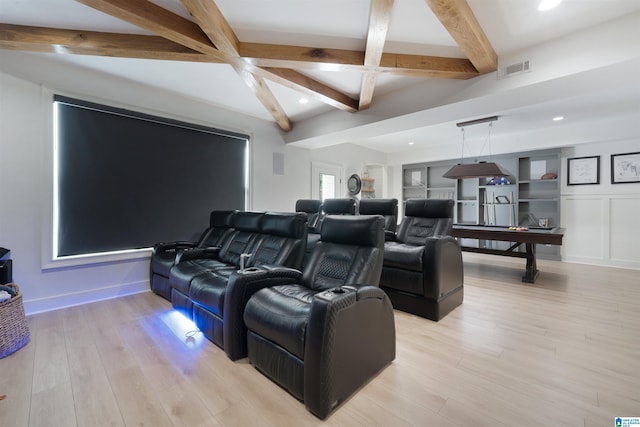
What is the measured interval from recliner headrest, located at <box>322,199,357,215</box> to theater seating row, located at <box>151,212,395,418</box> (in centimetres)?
161

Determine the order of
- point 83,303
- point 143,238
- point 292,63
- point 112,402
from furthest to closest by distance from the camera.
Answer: point 143,238, point 83,303, point 292,63, point 112,402

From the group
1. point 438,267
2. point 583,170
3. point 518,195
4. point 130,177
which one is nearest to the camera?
point 438,267

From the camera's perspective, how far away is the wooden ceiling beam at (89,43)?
238cm

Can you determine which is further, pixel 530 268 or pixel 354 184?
pixel 354 184

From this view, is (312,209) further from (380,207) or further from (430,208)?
(430,208)

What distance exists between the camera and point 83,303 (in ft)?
10.5

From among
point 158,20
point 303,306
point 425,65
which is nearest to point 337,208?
point 425,65

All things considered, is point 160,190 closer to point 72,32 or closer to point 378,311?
point 72,32

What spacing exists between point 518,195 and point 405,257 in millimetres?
4961

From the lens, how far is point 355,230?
7.21 feet

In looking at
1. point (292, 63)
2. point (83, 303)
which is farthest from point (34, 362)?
point (292, 63)

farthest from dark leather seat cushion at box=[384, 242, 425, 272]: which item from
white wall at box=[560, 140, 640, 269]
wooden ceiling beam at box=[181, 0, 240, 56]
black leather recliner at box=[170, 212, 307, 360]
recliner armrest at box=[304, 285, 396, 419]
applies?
white wall at box=[560, 140, 640, 269]

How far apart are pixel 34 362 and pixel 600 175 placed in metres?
8.54

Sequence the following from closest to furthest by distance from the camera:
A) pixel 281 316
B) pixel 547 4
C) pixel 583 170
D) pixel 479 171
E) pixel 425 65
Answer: pixel 281 316, pixel 547 4, pixel 425 65, pixel 479 171, pixel 583 170
